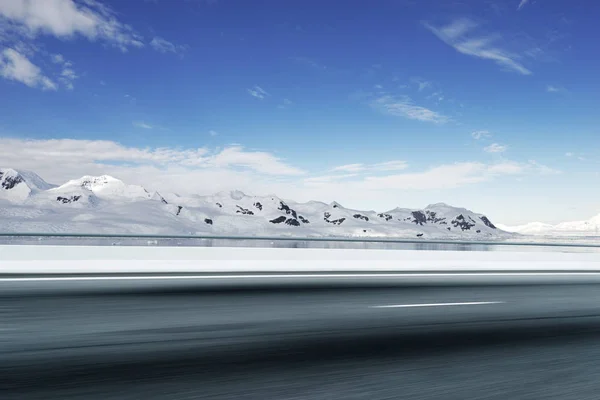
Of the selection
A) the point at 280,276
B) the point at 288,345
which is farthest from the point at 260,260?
the point at 288,345

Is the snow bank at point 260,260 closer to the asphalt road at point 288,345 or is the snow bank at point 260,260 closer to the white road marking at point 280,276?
the white road marking at point 280,276

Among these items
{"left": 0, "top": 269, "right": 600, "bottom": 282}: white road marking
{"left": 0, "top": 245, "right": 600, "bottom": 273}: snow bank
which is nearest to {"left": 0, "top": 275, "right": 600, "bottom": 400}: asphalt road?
{"left": 0, "top": 269, "right": 600, "bottom": 282}: white road marking

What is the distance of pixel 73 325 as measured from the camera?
24.3 feet

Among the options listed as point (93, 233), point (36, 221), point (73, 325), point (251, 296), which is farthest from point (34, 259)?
point (36, 221)

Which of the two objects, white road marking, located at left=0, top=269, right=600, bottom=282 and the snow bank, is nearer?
white road marking, located at left=0, top=269, right=600, bottom=282

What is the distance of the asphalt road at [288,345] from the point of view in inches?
191

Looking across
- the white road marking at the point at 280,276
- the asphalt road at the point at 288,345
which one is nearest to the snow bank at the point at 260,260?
the white road marking at the point at 280,276

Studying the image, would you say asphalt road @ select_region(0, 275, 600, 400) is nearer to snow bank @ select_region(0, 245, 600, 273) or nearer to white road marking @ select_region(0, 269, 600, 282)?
white road marking @ select_region(0, 269, 600, 282)

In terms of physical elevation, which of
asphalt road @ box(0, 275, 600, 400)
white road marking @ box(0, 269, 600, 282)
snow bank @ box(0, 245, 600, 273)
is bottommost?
asphalt road @ box(0, 275, 600, 400)

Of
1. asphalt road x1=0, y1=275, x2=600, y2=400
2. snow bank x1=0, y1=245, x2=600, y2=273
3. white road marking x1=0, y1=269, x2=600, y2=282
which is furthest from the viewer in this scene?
snow bank x1=0, y1=245, x2=600, y2=273

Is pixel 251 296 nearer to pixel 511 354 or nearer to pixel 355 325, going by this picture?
pixel 355 325

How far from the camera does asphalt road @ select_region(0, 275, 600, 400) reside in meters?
4.86

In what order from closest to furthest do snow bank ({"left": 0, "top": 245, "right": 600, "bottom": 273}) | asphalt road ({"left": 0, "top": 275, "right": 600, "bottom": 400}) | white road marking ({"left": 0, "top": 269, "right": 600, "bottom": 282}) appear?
asphalt road ({"left": 0, "top": 275, "right": 600, "bottom": 400}) → white road marking ({"left": 0, "top": 269, "right": 600, "bottom": 282}) → snow bank ({"left": 0, "top": 245, "right": 600, "bottom": 273})

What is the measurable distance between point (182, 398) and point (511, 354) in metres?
3.53
